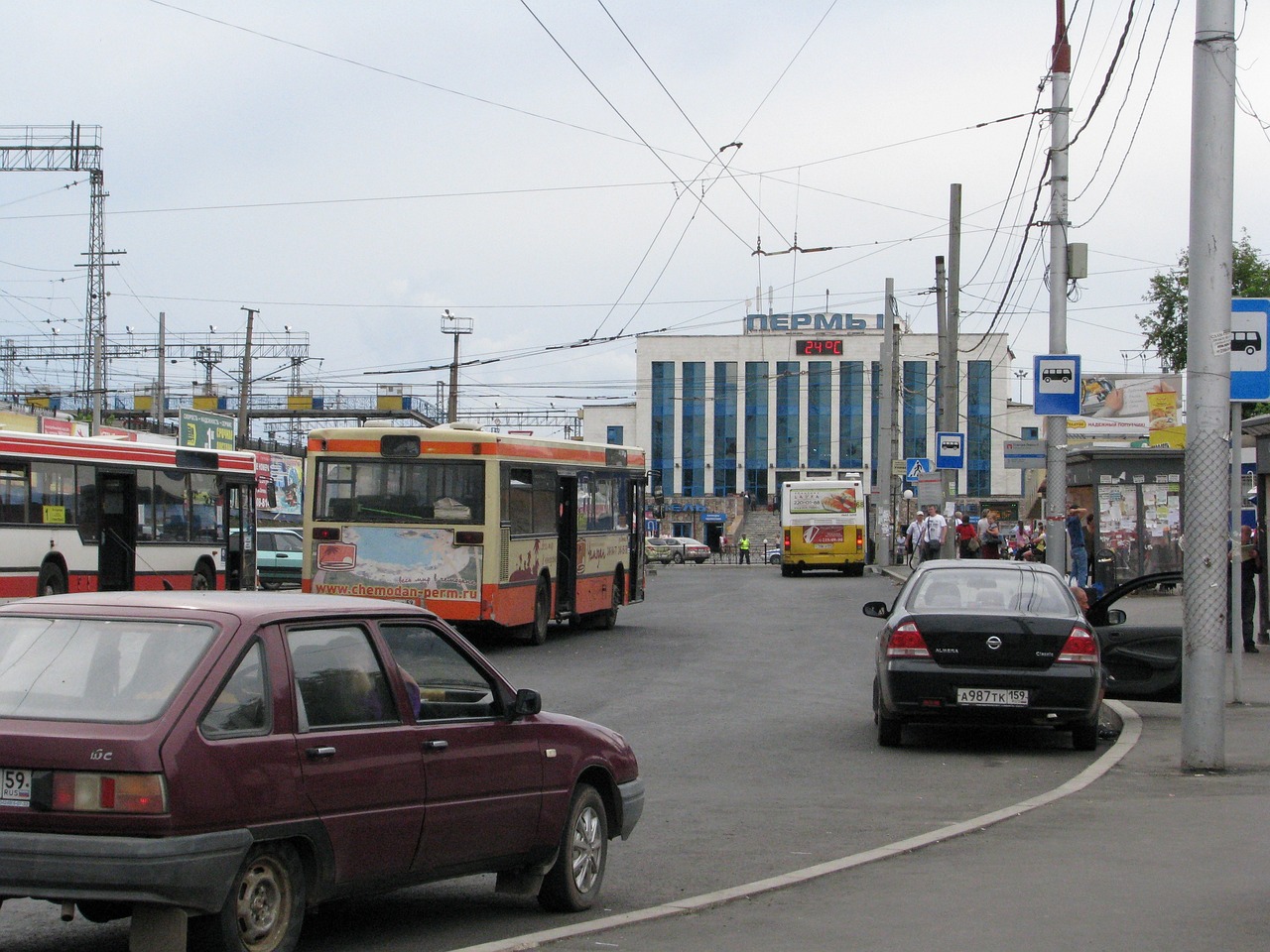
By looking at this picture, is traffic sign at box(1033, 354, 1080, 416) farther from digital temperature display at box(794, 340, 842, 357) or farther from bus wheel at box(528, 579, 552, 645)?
digital temperature display at box(794, 340, 842, 357)

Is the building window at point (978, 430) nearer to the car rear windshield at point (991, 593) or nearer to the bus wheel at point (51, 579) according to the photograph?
the bus wheel at point (51, 579)

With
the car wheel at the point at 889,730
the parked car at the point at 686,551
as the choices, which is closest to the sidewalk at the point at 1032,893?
the car wheel at the point at 889,730

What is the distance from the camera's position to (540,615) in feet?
73.6

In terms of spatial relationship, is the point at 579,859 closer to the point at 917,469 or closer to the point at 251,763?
the point at 251,763

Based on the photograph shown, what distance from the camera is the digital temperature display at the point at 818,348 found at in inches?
4124

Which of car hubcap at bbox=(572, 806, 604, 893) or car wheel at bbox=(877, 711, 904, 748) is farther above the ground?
car hubcap at bbox=(572, 806, 604, 893)

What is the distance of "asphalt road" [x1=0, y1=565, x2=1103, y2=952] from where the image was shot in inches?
271

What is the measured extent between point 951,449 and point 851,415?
Result: 7198 centimetres

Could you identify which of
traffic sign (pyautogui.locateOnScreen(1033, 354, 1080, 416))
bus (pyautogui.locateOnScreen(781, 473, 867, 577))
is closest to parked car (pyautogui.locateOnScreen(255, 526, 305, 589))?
traffic sign (pyautogui.locateOnScreen(1033, 354, 1080, 416))

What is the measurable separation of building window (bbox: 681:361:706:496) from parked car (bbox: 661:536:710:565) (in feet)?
89.7

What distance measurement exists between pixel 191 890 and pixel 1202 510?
810 centimetres

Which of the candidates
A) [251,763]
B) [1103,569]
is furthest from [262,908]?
[1103,569]

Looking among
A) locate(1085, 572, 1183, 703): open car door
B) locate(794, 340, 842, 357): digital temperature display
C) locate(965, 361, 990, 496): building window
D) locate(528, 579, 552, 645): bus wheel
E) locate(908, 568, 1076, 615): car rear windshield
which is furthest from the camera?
locate(794, 340, 842, 357): digital temperature display

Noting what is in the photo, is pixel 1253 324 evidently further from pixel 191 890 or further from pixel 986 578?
pixel 191 890
